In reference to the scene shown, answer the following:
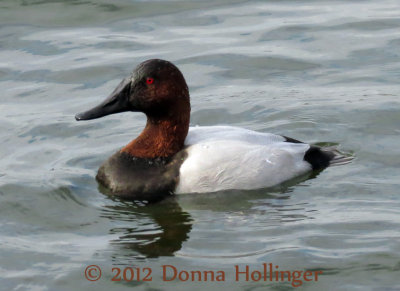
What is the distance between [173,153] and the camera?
8.30m

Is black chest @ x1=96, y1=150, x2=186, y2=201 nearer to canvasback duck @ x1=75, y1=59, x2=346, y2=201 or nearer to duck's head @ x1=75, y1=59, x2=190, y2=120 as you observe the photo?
canvasback duck @ x1=75, y1=59, x2=346, y2=201

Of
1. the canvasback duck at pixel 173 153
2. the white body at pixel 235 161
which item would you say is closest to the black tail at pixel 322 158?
the white body at pixel 235 161

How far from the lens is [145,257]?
22.7 feet

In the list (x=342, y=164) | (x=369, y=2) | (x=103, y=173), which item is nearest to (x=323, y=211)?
(x=342, y=164)

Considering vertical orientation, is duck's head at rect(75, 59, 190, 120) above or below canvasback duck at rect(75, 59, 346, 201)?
above

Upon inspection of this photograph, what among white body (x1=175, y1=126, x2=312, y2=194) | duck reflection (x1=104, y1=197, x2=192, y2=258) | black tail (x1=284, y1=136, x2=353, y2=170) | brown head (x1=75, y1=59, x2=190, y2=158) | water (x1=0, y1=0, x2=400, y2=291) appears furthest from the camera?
black tail (x1=284, y1=136, x2=353, y2=170)

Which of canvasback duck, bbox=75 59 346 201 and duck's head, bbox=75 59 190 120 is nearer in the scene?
canvasback duck, bbox=75 59 346 201

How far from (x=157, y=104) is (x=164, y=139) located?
322mm

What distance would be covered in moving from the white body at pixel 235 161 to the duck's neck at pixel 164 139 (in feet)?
0.41

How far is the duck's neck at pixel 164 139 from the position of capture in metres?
8.31

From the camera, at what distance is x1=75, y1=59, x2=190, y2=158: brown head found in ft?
27.1

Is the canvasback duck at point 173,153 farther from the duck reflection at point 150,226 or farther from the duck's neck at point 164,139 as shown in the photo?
the duck reflection at point 150,226

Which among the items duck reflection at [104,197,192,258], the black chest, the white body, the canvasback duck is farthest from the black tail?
duck reflection at [104,197,192,258]

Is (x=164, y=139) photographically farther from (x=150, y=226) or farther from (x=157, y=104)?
(x=150, y=226)
